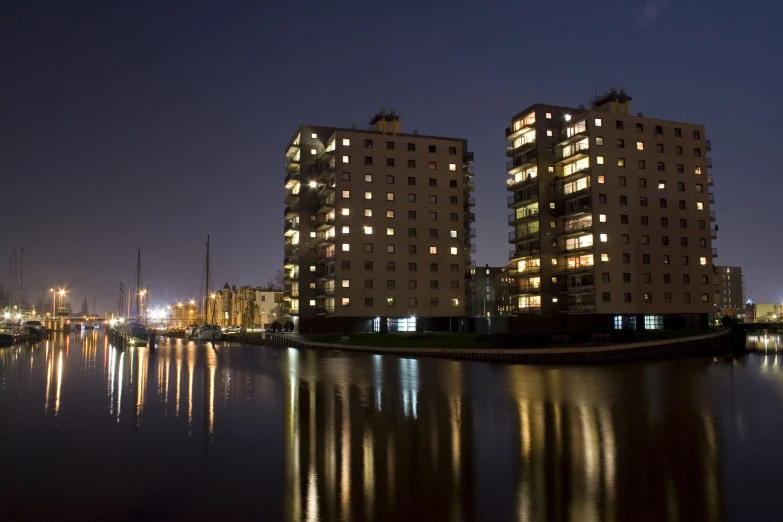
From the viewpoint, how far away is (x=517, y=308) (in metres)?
103

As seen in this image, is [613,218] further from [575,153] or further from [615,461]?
[615,461]

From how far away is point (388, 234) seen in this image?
314 feet

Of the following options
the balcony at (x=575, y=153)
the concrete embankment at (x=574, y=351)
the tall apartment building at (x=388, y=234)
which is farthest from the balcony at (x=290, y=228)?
the balcony at (x=575, y=153)

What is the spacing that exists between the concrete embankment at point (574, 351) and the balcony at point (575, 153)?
101 ft

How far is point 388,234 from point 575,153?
30.8 m

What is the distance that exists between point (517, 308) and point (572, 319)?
1128 centimetres

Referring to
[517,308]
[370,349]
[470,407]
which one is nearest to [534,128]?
[517,308]

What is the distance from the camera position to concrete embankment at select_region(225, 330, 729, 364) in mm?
56188

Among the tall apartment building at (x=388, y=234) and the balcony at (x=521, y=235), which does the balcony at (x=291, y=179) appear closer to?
the tall apartment building at (x=388, y=234)

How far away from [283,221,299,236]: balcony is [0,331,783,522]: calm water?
72859 millimetres

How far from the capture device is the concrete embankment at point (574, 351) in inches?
2212

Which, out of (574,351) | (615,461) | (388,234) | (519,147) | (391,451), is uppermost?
(519,147)

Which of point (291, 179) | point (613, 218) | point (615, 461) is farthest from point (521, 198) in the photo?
point (615, 461)

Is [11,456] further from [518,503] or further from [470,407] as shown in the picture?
[470,407]
